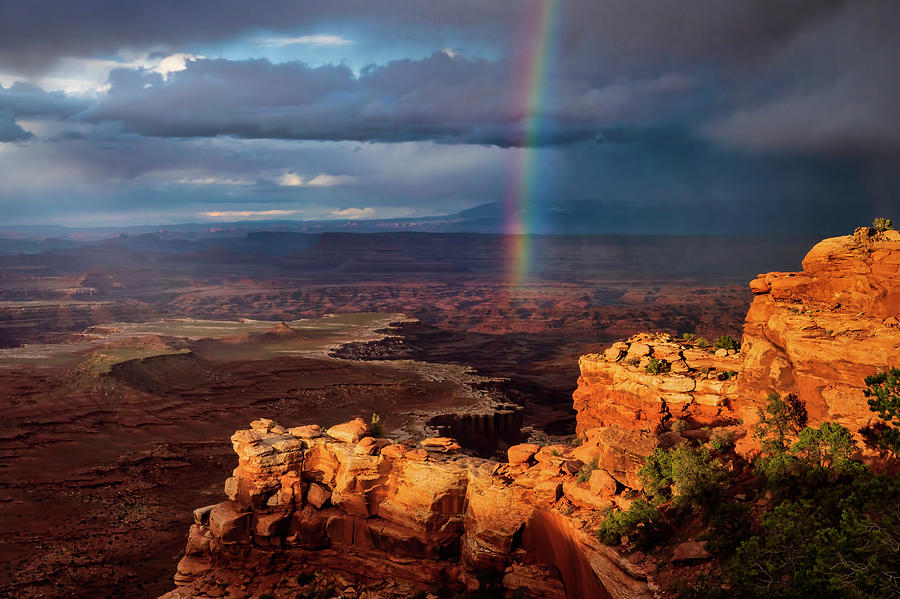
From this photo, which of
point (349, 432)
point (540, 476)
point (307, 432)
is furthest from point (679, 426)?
point (307, 432)

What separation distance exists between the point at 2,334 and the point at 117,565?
90.5 meters

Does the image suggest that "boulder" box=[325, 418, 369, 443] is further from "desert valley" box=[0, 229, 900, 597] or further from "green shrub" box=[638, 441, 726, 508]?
"green shrub" box=[638, 441, 726, 508]

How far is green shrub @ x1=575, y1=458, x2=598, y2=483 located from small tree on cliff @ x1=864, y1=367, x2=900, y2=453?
681 cm

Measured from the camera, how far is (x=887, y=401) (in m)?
13.0

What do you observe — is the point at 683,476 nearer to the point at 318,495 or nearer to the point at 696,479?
the point at 696,479

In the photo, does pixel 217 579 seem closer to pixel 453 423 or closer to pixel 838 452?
pixel 838 452

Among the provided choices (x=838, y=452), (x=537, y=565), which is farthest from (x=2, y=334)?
(x=838, y=452)

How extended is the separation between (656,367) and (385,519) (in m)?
10.5

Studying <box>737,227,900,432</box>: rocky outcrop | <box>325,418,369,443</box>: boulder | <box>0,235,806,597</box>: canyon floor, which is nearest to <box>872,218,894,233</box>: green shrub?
<box>737,227,900,432</box>: rocky outcrop

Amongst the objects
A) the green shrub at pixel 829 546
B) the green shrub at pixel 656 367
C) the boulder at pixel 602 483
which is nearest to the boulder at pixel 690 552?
the green shrub at pixel 829 546

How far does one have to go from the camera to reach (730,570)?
1166 centimetres

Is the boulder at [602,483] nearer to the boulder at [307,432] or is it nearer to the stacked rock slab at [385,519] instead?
the stacked rock slab at [385,519]

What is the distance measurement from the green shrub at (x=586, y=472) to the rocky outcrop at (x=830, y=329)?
4.28 m

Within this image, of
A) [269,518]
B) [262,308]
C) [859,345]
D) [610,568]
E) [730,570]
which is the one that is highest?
[859,345]
